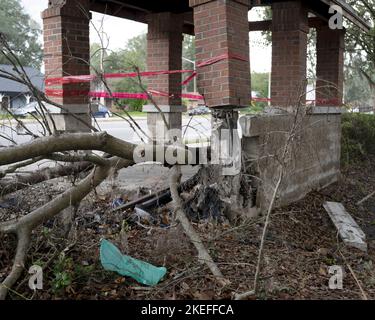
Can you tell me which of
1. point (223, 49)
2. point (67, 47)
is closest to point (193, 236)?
point (223, 49)

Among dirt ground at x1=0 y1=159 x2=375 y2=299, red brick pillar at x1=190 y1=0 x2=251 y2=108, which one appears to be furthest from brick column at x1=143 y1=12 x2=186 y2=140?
red brick pillar at x1=190 y1=0 x2=251 y2=108

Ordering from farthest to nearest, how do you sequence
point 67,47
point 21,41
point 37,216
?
1. point 21,41
2. point 67,47
3. point 37,216

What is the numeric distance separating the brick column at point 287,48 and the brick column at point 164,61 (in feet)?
8.15

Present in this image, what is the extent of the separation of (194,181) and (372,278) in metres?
2.59

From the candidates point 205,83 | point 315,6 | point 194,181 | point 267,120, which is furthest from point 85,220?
point 315,6

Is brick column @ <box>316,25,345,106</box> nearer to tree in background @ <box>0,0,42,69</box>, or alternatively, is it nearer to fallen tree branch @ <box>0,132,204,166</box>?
tree in background @ <box>0,0,42,69</box>

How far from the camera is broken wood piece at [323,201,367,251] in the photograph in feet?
21.6

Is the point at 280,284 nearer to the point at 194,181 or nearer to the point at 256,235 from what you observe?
the point at 256,235

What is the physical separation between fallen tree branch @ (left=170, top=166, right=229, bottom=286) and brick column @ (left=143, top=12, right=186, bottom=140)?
489 cm

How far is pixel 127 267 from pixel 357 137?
498 inches

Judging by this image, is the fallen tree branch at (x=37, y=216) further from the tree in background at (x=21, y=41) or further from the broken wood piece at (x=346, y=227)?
the broken wood piece at (x=346, y=227)

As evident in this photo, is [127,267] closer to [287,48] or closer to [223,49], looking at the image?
[223,49]

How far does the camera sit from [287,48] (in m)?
8.38

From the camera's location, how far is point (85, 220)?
5598mm
